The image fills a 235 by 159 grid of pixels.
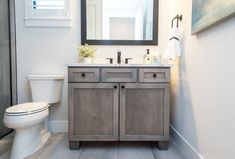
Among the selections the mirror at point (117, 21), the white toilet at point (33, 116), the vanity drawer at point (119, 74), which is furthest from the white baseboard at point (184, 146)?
the white toilet at point (33, 116)

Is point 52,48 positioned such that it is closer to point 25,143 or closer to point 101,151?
point 25,143

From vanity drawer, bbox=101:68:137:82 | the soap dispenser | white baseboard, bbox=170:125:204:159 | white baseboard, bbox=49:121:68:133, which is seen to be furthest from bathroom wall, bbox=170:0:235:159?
white baseboard, bbox=49:121:68:133

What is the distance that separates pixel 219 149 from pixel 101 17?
74.7 inches

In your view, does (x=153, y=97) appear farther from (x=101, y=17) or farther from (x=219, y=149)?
(x=101, y=17)

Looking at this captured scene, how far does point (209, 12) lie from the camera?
52.9 inches

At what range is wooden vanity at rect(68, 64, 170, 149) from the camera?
6.36 ft

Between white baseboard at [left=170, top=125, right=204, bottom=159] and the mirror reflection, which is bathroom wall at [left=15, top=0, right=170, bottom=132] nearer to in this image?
the mirror reflection

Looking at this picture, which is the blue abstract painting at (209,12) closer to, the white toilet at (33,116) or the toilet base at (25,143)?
the white toilet at (33,116)

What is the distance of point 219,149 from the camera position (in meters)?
1.29

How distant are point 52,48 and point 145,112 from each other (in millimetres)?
1409

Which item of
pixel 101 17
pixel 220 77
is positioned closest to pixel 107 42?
pixel 101 17

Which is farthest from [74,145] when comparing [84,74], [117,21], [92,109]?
[117,21]

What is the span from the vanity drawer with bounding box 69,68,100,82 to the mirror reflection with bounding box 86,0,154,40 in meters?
0.68

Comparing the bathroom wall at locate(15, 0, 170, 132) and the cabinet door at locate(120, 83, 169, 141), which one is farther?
the bathroom wall at locate(15, 0, 170, 132)
